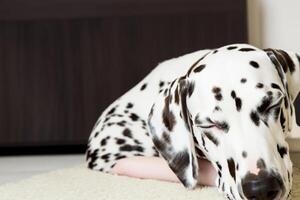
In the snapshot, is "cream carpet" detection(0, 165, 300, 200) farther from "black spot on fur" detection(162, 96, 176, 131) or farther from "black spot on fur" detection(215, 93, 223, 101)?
"black spot on fur" detection(215, 93, 223, 101)

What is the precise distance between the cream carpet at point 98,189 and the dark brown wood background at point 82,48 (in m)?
0.84

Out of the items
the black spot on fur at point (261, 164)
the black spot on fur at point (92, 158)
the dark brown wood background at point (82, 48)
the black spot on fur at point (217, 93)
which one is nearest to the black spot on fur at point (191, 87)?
the black spot on fur at point (217, 93)

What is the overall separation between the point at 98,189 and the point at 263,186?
0.70m

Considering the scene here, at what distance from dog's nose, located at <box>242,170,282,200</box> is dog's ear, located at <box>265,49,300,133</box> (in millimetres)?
264

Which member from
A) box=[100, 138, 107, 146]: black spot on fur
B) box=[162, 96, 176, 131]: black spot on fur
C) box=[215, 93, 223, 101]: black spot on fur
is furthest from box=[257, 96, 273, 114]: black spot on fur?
box=[100, 138, 107, 146]: black spot on fur

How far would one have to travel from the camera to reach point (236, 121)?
5.25 ft

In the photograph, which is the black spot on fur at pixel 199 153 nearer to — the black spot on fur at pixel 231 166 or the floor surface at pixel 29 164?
the black spot on fur at pixel 231 166

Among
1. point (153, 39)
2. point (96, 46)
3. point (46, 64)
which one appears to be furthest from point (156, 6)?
point (46, 64)

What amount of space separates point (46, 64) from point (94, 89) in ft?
0.87

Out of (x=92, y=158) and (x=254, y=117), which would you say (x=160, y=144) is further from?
(x=92, y=158)

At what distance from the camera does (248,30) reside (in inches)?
121

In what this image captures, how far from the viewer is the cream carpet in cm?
189

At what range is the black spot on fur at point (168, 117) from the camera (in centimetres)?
185

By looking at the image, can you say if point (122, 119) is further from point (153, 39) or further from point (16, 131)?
point (16, 131)
